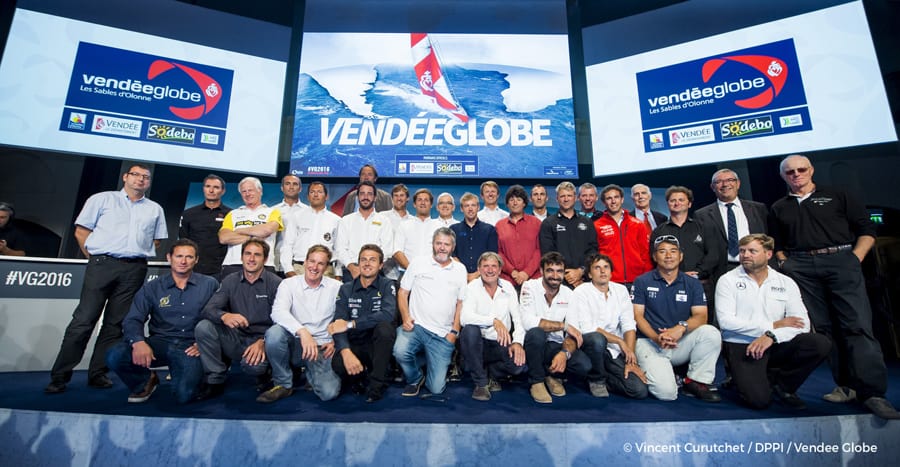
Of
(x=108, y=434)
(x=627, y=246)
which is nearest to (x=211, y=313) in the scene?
(x=108, y=434)

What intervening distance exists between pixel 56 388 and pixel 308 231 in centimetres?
213

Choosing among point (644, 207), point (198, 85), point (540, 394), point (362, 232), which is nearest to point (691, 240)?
point (644, 207)

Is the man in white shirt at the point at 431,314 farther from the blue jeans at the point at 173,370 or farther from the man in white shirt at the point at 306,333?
the blue jeans at the point at 173,370

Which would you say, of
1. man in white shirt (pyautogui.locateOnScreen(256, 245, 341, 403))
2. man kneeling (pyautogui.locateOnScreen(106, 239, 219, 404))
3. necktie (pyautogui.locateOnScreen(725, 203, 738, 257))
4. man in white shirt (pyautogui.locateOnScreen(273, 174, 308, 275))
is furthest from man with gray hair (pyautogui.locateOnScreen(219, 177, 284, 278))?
necktie (pyautogui.locateOnScreen(725, 203, 738, 257))

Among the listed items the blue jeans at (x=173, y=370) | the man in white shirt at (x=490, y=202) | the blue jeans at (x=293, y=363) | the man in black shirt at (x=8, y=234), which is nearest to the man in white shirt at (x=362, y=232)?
the blue jeans at (x=293, y=363)

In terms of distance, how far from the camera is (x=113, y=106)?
484 centimetres

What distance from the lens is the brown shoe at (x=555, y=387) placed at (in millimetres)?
2794

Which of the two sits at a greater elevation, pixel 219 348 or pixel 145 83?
pixel 145 83

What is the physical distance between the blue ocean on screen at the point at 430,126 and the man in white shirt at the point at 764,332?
113 inches

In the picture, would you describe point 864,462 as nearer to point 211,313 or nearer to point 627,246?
point 627,246

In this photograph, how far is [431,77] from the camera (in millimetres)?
5688

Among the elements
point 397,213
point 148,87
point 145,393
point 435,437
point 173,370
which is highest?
point 148,87

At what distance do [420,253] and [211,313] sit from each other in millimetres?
1757

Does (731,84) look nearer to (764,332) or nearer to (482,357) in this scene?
(764,332)
